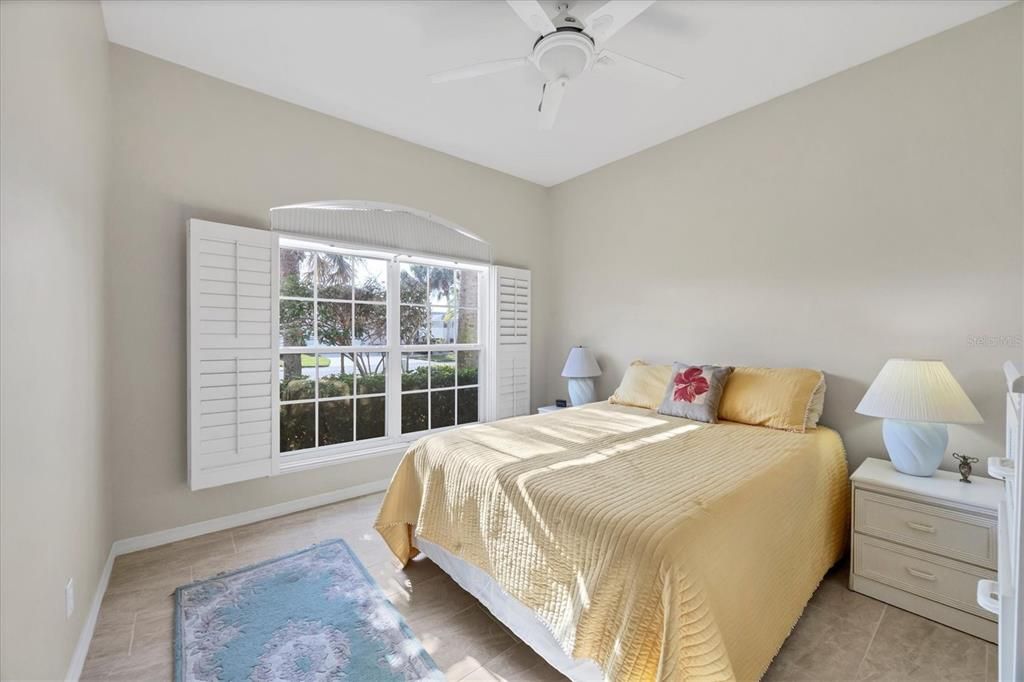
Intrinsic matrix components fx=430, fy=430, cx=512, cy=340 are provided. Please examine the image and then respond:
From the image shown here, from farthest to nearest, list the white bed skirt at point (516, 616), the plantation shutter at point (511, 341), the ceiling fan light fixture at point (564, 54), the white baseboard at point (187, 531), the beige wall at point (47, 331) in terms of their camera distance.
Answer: the plantation shutter at point (511, 341)
the ceiling fan light fixture at point (564, 54)
the white baseboard at point (187, 531)
the white bed skirt at point (516, 616)
the beige wall at point (47, 331)

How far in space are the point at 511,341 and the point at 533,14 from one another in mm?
2763

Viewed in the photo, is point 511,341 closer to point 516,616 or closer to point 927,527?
point 516,616

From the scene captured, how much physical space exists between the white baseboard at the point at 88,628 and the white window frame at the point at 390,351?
3.03 feet

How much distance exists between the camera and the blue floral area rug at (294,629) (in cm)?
159

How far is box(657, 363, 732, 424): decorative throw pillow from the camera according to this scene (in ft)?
8.92

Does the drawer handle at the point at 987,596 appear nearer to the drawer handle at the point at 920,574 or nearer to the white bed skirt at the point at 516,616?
the white bed skirt at the point at 516,616

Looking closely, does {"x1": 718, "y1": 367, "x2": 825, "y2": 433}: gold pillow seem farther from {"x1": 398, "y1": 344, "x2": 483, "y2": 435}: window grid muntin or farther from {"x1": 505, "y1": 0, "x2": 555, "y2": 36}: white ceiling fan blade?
{"x1": 505, "y1": 0, "x2": 555, "y2": 36}: white ceiling fan blade

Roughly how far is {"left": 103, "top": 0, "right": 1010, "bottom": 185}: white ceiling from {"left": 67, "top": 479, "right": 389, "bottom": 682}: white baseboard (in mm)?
2752

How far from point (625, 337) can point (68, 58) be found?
142 inches

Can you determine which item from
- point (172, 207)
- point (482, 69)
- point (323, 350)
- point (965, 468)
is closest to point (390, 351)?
point (323, 350)

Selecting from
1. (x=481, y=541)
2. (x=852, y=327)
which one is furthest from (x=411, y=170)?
(x=852, y=327)

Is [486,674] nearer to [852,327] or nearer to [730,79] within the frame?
[852,327]

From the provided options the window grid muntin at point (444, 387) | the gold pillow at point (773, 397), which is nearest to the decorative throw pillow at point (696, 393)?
the gold pillow at point (773, 397)

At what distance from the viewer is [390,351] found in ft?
11.5
